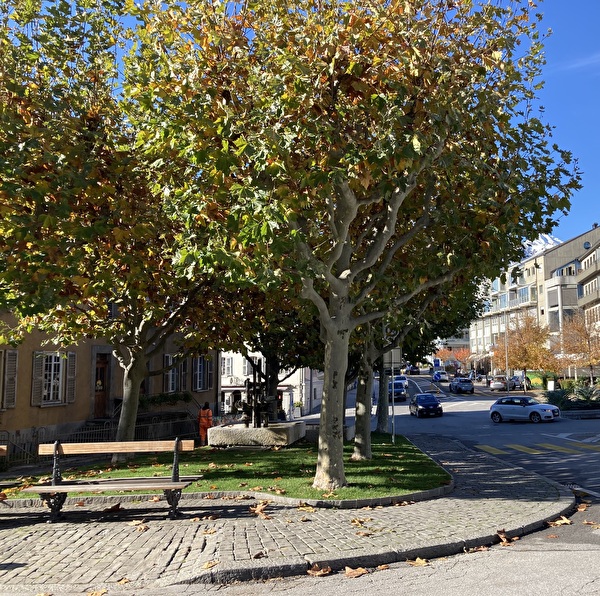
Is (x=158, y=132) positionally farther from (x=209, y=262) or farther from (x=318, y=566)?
(x=318, y=566)

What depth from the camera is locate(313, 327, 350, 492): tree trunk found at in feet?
35.7

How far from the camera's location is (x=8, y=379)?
1808 centimetres

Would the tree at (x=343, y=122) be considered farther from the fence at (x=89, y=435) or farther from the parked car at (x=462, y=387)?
the parked car at (x=462, y=387)

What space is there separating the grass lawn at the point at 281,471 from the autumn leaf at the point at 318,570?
11.0 feet

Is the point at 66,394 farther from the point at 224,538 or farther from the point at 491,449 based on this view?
the point at 224,538

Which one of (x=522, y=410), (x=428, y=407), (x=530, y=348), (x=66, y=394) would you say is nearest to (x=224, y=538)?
(x=66, y=394)

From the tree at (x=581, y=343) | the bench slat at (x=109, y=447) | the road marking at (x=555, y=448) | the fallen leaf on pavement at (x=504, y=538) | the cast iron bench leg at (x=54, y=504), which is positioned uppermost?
the tree at (x=581, y=343)

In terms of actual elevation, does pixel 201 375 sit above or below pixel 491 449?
above

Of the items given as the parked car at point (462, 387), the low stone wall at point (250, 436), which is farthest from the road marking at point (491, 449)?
the parked car at point (462, 387)

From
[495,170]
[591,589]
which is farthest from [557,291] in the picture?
[591,589]

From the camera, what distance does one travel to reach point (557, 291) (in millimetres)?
70688

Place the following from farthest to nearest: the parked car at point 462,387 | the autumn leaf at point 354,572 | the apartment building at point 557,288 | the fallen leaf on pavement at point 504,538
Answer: the parked car at point 462,387 < the apartment building at point 557,288 < the fallen leaf on pavement at point 504,538 < the autumn leaf at point 354,572

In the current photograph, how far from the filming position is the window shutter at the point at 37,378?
19266 mm

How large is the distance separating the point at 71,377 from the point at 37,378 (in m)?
2.23
